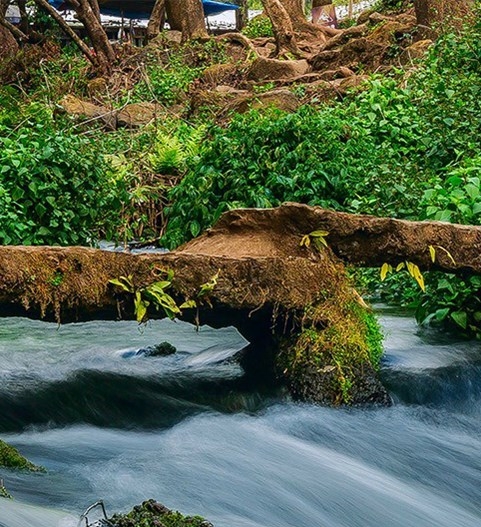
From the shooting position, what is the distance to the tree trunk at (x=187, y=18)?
2484 centimetres

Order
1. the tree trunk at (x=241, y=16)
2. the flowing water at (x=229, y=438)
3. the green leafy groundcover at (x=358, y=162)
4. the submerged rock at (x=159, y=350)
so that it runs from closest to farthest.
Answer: the flowing water at (x=229, y=438)
the submerged rock at (x=159, y=350)
the green leafy groundcover at (x=358, y=162)
the tree trunk at (x=241, y=16)

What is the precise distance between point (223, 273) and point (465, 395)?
2.11 m

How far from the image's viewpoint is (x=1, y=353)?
29.2 ft

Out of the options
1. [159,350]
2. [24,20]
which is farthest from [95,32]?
[159,350]

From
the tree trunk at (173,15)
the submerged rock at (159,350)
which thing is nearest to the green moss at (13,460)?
the submerged rock at (159,350)

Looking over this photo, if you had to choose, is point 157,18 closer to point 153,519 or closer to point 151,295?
point 151,295

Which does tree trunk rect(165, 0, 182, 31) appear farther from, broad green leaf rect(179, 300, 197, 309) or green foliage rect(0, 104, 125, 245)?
broad green leaf rect(179, 300, 197, 309)

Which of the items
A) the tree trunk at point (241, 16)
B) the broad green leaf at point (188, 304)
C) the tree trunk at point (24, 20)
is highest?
the tree trunk at point (241, 16)

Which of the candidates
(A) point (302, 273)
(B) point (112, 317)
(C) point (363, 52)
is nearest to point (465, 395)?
(A) point (302, 273)

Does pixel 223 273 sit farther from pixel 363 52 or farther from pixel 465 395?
pixel 363 52

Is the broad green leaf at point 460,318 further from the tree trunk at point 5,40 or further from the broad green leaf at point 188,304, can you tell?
the tree trunk at point 5,40

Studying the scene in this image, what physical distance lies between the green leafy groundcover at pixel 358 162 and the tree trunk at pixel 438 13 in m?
2.62

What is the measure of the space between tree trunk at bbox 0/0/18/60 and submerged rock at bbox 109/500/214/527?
1884 cm

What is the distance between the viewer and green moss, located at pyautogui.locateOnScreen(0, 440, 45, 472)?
6137 mm
